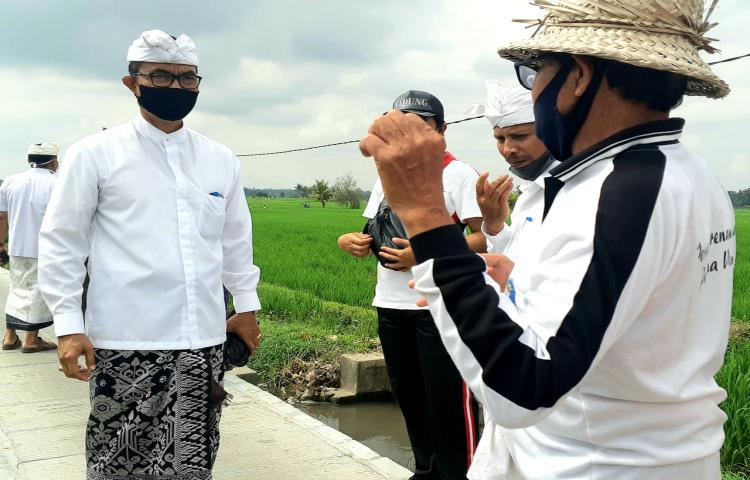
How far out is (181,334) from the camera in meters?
2.57

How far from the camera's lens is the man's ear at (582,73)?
1300mm

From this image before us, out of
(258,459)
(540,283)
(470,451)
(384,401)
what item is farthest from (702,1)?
(384,401)

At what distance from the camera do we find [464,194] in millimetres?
3264

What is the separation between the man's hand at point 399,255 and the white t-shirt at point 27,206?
426 cm

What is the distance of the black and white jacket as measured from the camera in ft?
3.64

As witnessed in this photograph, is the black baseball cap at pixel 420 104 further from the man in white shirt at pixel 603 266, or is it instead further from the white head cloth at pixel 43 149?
the white head cloth at pixel 43 149

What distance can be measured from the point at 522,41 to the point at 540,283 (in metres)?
0.52

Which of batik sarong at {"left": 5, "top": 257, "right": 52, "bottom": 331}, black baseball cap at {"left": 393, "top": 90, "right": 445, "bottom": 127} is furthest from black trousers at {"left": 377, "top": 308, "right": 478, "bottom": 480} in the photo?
batik sarong at {"left": 5, "top": 257, "right": 52, "bottom": 331}

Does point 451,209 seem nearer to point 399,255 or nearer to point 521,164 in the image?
point 399,255

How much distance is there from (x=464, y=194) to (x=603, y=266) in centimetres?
218

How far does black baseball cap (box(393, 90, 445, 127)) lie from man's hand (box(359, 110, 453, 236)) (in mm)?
2014

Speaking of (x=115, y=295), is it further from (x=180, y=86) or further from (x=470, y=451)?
(x=470, y=451)

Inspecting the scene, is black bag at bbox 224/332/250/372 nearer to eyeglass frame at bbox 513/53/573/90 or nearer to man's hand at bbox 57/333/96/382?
man's hand at bbox 57/333/96/382

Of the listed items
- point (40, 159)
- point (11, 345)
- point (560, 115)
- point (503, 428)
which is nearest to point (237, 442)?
point (503, 428)
